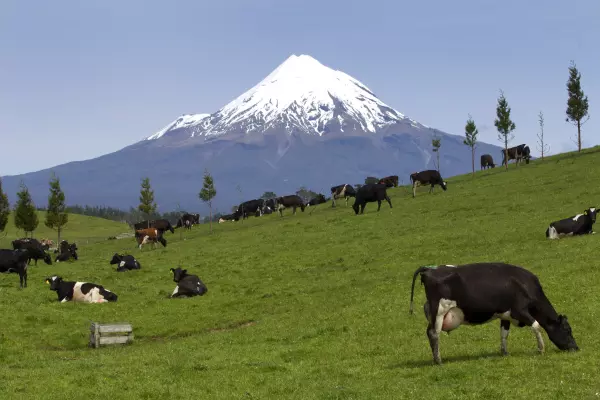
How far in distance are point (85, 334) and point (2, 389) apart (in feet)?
30.7

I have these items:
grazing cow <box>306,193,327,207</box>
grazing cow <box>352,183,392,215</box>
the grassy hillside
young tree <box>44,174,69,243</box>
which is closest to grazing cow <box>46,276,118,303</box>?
grazing cow <box>352,183,392,215</box>

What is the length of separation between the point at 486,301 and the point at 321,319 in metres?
9.17

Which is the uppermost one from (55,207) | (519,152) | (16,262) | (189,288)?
(519,152)

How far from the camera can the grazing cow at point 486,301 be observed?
13.3m

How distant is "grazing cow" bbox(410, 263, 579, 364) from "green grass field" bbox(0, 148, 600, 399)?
2.47 ft

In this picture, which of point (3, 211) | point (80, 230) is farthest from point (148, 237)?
point (80, 230)

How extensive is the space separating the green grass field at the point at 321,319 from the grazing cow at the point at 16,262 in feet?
3.20

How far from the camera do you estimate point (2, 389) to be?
1419 centimetres

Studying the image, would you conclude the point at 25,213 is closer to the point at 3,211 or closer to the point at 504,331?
the point at 3,211

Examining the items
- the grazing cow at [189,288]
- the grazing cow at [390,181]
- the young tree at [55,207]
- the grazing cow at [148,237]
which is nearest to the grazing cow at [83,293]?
the grazing cow at [189,288]

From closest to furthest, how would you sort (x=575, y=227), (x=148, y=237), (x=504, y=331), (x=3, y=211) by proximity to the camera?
(x=504, y=331)
(x=575, y=227)
(x=148, y=237)
(x=3, y=211)

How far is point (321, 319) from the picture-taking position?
851 inches

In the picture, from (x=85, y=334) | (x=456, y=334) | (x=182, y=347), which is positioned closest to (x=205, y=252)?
(x=85, y=334)

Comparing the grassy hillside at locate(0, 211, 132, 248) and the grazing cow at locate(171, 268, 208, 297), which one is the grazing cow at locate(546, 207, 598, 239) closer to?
the grazing cow at locate(171, 268, 208, 297)
